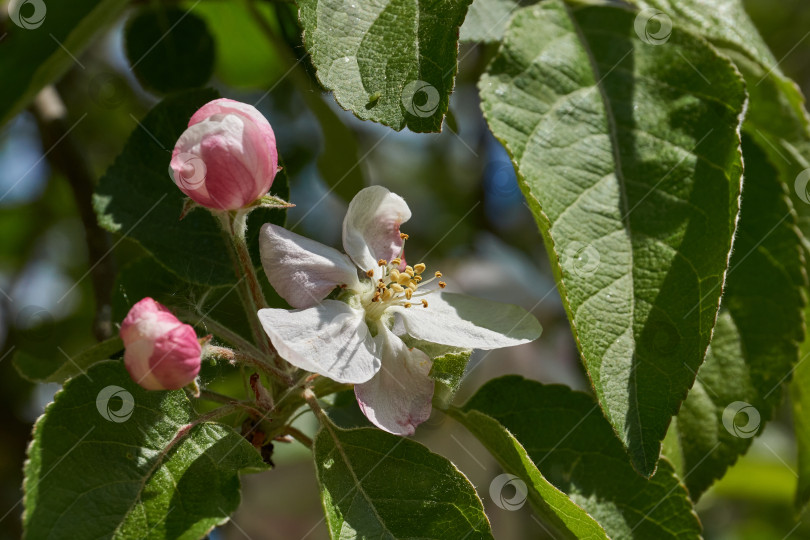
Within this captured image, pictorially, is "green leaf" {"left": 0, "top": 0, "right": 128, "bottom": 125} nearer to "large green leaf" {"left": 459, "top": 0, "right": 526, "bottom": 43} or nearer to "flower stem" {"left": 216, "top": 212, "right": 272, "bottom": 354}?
"flower stem" {"left": 216, "top": 212, "right": 272, "bottom": 354}

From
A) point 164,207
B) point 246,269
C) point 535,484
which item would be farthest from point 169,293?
point 535,484

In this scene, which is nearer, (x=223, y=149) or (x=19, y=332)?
(x=223, y=149)

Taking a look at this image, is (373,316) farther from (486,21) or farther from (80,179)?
(80,179)

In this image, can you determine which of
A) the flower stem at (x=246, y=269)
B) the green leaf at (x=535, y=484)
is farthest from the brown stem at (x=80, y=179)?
the green leaf at (x=535, y=484)

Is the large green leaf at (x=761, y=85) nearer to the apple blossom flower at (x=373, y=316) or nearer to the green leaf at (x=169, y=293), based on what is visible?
the apple blossom flower at (x=373, y=316)

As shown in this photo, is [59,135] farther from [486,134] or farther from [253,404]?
[486,134]

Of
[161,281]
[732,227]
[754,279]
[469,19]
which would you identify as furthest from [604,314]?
[161,281]
